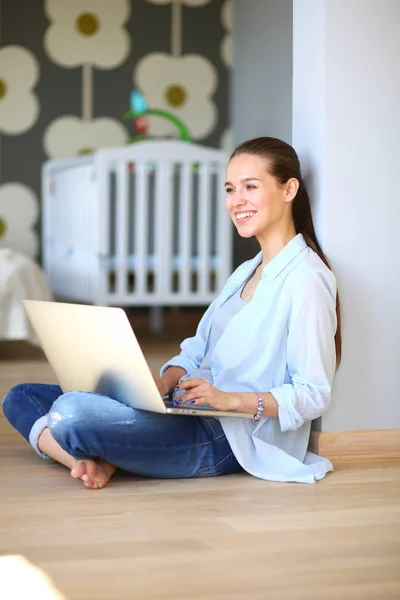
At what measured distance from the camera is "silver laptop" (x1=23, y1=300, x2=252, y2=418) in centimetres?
164

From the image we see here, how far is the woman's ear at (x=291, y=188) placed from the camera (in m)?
1.89

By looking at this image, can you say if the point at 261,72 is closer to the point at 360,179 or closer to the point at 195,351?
the point at 360,179

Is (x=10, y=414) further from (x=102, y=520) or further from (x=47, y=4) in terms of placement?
(x=47, y=4)

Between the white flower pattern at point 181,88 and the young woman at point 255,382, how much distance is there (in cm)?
330

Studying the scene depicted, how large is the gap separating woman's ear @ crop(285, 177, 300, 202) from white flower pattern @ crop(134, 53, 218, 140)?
3290 millimetres

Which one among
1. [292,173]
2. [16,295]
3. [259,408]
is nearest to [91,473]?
[259,408]


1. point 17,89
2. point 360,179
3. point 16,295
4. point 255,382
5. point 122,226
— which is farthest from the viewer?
point 17,89

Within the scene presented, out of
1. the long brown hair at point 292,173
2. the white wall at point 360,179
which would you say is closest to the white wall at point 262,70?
the white wall at point 360,179

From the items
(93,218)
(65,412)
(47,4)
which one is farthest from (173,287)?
(65,412)

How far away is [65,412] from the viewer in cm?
173

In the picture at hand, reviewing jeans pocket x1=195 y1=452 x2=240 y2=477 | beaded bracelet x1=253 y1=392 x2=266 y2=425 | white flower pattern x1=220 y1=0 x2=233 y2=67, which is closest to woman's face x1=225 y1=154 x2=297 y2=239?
beaded bracelet x1=253 y1=392 x2=266 y2=425

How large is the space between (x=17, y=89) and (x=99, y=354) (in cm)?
349

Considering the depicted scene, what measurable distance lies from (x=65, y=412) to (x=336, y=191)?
0.72m

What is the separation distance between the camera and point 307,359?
176 cm
